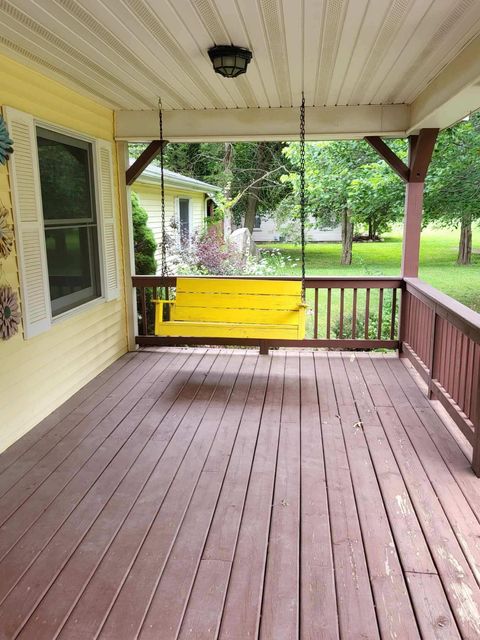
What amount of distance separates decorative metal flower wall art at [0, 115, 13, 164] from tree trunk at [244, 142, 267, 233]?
32.5 feet

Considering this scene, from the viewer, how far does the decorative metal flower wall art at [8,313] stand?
9.64 feet

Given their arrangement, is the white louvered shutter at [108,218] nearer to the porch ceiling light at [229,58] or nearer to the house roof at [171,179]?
the porch ceiling light at [229,58]

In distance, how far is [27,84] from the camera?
10.5ft

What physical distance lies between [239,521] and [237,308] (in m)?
2.34

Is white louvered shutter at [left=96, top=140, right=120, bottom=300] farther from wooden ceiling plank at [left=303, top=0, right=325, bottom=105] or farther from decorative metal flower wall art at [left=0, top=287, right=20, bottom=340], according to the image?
wooden ceiling plank at [left=303, top=0, right=325, bottom=105]

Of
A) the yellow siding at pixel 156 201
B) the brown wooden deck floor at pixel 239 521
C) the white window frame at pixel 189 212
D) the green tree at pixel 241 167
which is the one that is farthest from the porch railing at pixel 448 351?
the green tree at pixel 241 167

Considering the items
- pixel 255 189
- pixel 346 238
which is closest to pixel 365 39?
pixel 346 238

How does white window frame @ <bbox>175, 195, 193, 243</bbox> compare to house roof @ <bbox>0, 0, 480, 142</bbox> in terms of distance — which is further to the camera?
white window frame @ <bbox>175, 195, 193, 243</bbox>

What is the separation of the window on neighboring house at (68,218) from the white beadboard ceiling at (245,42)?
49cm

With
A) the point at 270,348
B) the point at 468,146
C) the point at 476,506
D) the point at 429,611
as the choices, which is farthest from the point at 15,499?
the point at 468,146

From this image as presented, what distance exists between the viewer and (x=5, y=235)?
9.82 ft

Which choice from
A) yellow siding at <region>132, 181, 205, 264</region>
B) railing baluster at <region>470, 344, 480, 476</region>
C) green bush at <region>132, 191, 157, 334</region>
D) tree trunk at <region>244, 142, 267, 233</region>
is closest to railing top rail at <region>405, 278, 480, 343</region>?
railing baluster at <region>470, 344, 480, 476</region>

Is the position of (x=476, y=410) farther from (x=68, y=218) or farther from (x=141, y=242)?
(x=141, y=242)

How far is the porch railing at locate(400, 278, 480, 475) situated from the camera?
2.85 meters
